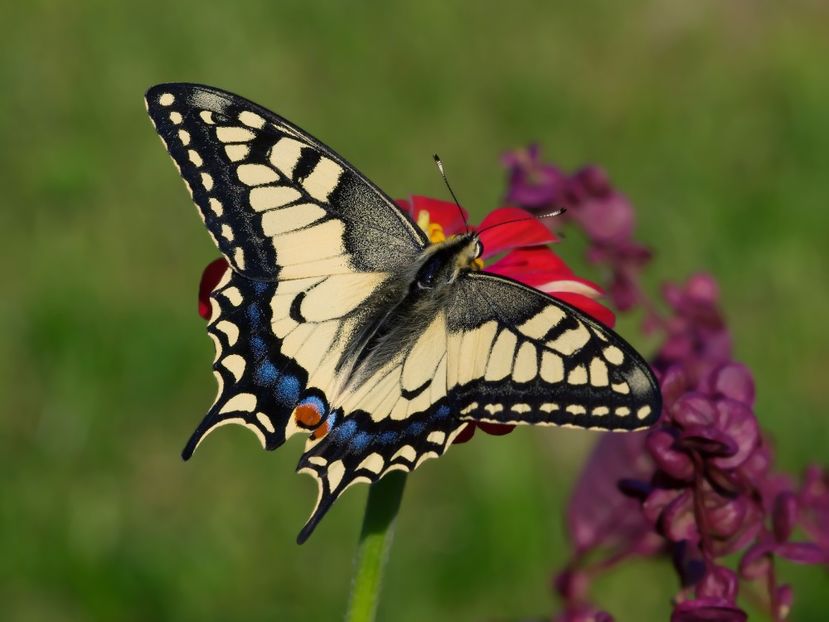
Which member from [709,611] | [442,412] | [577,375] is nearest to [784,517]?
[709,611]

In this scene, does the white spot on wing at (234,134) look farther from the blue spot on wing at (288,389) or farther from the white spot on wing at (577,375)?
the white spot on wing at (577,375)

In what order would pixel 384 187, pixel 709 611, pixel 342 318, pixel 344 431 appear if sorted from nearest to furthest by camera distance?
pixel 709 611
pixel 344 431
pixel 342 318
pixel 384 187

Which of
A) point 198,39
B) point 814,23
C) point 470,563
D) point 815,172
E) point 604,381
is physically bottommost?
point 470,563

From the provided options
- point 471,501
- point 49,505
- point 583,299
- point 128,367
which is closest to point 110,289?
point 128,367

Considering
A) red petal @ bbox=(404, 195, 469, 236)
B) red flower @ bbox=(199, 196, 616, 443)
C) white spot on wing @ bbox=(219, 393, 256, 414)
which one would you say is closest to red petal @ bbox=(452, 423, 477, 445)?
red flower @ bbox=(199, 196, 616, 443)

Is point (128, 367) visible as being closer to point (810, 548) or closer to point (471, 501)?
point (471, 501)

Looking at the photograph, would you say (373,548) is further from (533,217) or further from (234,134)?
(234,134)

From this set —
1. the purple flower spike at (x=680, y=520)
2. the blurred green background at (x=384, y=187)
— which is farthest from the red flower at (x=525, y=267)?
the blurred green background at (x=384, y=187)
